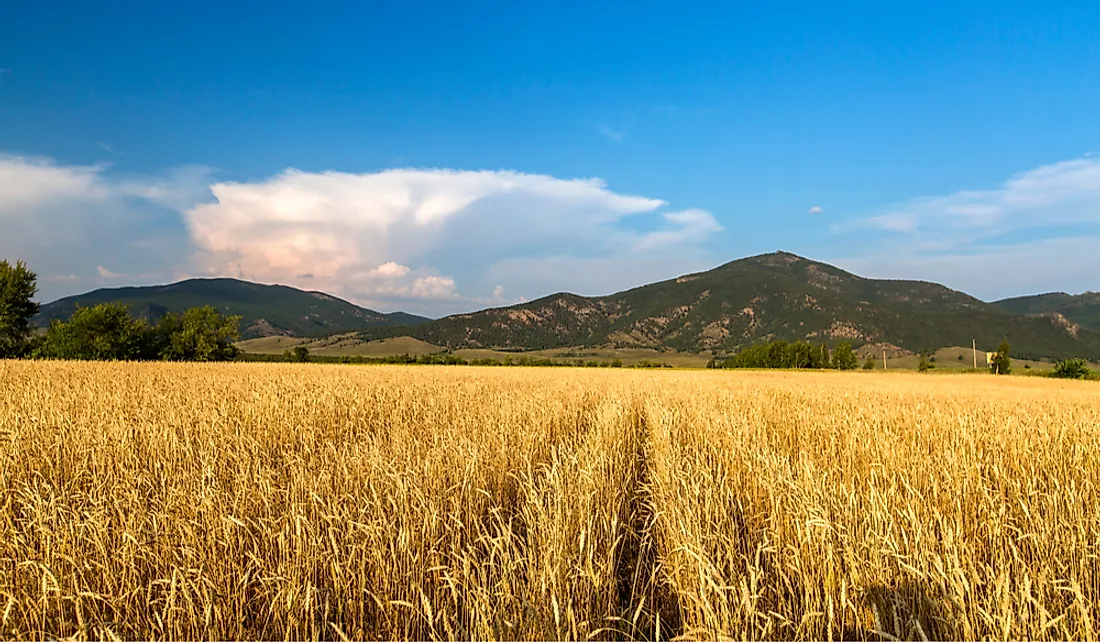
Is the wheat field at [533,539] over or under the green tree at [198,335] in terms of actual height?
under

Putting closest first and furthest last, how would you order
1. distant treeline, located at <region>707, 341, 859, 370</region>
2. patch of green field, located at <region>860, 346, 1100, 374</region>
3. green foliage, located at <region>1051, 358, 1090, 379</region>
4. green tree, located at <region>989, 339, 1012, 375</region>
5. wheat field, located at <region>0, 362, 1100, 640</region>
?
wheat field, located at <region>0, 362, 1100, 640</region>
green foliage, located at <region>1051, 358, 1090, 379</region>
green tree, located at <region>989, 339, 1012, 375</region>
distant treeline, located at <region>707, 341, 859, 370</region>
patch of green field, located at <region>860, 346, 1100, 374</region>

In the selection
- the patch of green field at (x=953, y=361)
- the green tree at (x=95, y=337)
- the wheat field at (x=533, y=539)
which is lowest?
the patch of green field at (x=953, y=361)

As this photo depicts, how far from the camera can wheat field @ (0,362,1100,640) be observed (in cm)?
258

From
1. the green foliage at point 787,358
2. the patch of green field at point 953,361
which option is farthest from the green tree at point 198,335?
the patch of green field at point 953,361

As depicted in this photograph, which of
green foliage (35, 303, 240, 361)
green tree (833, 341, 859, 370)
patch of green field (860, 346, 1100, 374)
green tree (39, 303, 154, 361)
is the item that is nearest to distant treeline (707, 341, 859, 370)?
green tree (833, 341, 859, 370)

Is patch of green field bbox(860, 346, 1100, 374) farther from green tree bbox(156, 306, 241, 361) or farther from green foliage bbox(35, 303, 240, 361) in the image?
green foliage bbox(35, 303, 240, 361)

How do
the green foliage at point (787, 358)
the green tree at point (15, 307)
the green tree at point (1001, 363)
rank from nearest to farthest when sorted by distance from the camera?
the green tree at point (15, 307) < the green tree at point (1001, 363) < the green foliage at point (787, 358)

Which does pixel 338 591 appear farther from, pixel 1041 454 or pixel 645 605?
pixel 1041 454

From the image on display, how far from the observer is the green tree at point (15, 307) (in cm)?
4812

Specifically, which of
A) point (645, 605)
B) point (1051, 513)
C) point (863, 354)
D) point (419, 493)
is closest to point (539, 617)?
point (645, 605)

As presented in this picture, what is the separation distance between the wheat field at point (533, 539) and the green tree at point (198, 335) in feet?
200

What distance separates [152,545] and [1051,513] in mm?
5541

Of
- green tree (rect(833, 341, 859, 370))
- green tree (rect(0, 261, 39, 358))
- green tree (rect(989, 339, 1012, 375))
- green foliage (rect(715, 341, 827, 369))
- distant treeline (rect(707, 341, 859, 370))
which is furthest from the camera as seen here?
green foliage (rect(715, 341, 827, 369))

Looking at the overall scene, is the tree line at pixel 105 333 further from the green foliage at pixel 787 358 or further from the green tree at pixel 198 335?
the green foliage at pixel 787 358
